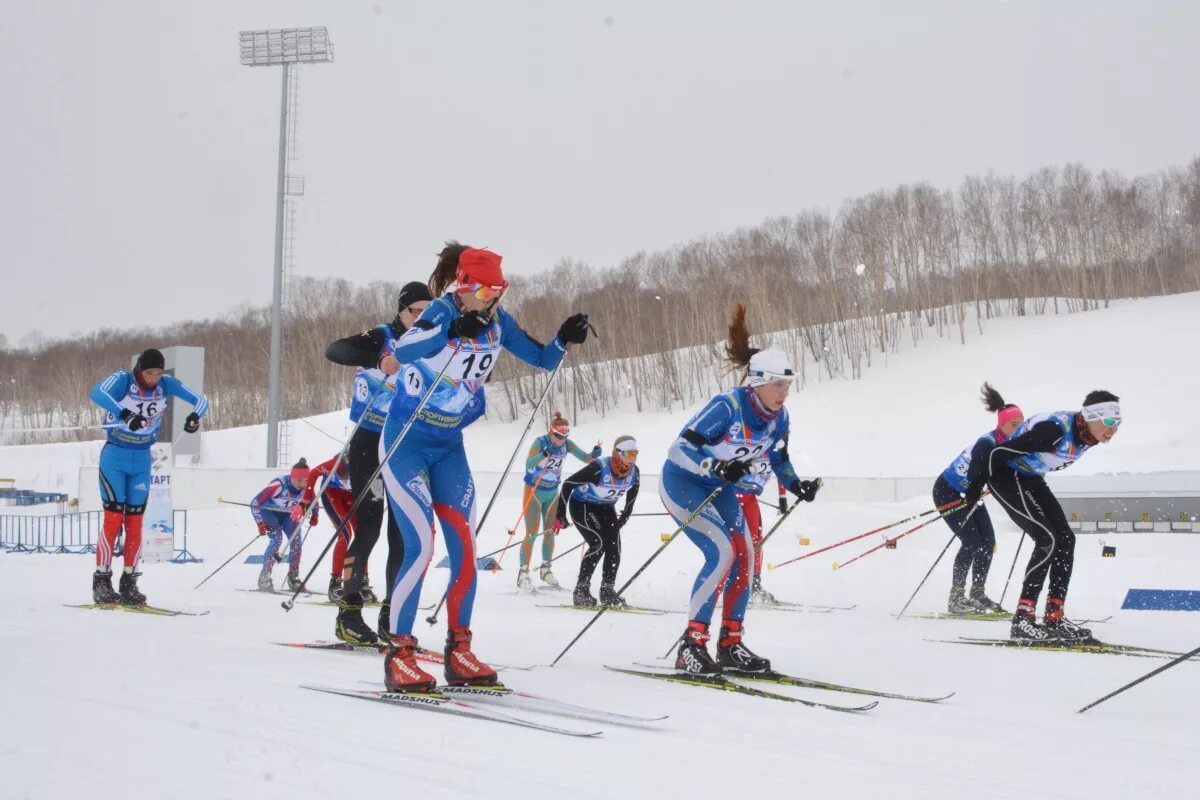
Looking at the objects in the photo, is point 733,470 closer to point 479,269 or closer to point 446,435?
point 446,435

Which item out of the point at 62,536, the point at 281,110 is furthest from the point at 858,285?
the point at 62,536

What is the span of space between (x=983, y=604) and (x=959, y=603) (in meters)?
0.19

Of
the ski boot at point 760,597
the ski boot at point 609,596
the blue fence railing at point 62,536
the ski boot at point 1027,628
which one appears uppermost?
the ski boot at point 1027,628

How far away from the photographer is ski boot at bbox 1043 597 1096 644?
6.04m

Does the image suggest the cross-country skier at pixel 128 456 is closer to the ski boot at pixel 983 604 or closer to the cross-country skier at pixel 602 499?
the cross-country skier at pixel 602 499

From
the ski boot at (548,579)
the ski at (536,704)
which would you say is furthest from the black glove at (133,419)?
the ski boot at (548,579)

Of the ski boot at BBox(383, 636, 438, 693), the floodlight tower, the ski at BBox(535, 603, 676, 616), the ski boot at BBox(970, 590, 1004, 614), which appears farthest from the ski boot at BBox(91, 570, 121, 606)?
the floodlight tower

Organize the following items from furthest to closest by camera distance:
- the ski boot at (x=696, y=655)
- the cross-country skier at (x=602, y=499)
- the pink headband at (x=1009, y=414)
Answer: the cross-country skier at (x=602, y=499) → the pink headband at (x=1009, y=414) → the ski boot at (x=696, y=655)

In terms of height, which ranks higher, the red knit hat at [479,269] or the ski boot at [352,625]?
the red knit hat at [479,269]

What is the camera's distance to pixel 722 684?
4.45m

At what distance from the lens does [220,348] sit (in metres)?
60.6

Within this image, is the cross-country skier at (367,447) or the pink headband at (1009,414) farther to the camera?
the pink headband at (1009,414)

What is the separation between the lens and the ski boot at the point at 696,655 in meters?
4.71

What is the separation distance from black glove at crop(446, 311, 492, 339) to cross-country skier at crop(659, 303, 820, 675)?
137cm
